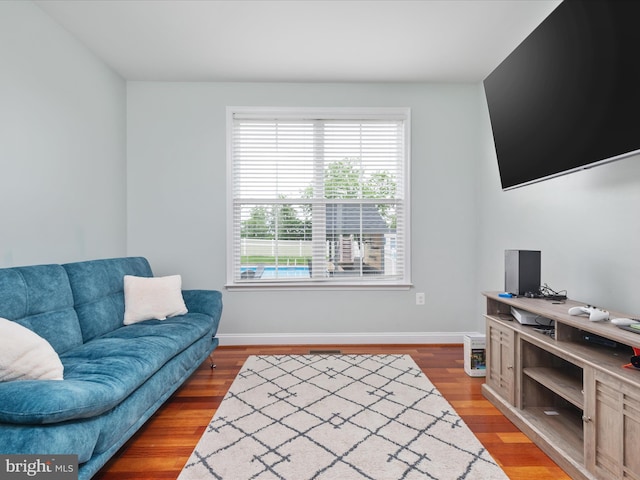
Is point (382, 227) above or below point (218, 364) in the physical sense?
above

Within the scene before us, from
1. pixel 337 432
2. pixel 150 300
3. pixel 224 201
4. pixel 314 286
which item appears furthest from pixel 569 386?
pixel 224 201

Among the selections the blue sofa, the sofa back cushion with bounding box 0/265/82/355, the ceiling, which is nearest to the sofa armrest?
the blue sofa

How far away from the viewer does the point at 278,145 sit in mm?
3570

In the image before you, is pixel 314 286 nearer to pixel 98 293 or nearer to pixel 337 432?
pixel 337 432

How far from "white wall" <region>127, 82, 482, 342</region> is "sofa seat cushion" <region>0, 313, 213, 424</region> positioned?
101 centimetres

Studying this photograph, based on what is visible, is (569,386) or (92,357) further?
(92,357)

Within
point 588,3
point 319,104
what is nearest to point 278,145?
point 319,104

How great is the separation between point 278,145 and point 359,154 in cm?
83

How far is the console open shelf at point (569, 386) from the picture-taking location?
1.36 metres

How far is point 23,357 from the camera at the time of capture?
1.43m

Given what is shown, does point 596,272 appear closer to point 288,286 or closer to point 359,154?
point 359,154

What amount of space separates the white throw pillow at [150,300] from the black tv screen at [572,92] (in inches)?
107

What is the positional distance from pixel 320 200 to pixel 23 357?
262cm

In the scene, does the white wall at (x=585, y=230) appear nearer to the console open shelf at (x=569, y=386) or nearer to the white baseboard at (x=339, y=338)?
the console open shelf at (x=569, y=386)
